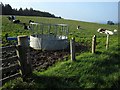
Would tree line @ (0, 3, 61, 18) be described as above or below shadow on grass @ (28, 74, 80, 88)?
above

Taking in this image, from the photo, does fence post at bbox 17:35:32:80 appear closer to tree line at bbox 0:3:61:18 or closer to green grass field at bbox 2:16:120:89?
green grass field at bbox 2:16:120:89

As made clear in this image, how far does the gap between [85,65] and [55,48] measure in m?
7.08

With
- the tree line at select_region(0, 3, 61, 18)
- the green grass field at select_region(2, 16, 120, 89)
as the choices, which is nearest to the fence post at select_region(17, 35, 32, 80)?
the green grass field at select_region(2, 16, 120, 89)

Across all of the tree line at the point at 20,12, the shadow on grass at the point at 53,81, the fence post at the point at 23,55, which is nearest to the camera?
the shadow on grass at the point at 53,81

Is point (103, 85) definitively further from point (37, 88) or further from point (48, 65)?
point (48, 65)

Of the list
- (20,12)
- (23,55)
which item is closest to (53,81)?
(23,55)

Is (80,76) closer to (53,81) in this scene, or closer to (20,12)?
(53,81)

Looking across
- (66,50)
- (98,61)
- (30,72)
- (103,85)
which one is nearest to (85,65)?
(98,61)

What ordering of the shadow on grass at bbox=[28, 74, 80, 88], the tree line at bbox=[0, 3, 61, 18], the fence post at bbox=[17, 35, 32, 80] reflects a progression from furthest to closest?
the tree line at bbox=[0, 3, 61, 18], the fence post at bbox=[17, 35, 32, 80], the shadow on grass at bbox=[28, 74, 80, 88]

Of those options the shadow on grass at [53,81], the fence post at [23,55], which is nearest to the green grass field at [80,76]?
the shadow on grass at [53,81]

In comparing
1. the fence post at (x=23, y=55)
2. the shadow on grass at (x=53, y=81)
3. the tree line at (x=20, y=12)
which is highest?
the tree line at (x=20, y=12)

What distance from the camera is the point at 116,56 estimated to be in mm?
14617

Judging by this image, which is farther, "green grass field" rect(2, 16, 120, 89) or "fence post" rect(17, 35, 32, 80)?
"fence post" rect(17, 35, 32, 80)

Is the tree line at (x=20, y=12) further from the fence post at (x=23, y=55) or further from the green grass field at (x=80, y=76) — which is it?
the fence post at (x=23, y=55)
